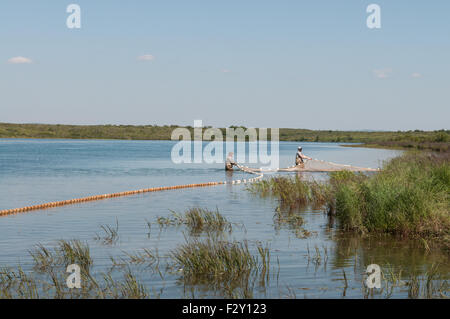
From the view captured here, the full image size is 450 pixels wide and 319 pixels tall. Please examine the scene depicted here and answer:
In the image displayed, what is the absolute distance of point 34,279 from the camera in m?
10.4

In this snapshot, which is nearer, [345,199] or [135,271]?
[135,271]

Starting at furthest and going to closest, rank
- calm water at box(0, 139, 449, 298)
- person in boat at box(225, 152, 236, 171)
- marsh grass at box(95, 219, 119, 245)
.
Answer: person in boat at box(225, 152, 236, 171), marsh grass at box(95, 219, 119, 245), calm water at box(0, 139, 449, 298)

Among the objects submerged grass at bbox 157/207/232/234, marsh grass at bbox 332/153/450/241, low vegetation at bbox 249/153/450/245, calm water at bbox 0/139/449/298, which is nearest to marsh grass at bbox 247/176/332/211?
calm water at bbox 0/139/449/298

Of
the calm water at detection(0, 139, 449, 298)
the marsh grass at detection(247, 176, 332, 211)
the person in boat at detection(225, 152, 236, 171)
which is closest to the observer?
the calm water at detection(0, 139, 449, 298)

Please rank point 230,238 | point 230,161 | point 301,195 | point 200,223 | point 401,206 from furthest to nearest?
point 230,161 → point 301,195 → point 200,223 → point 230,238 → point 401,206

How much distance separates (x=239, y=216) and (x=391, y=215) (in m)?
5.95

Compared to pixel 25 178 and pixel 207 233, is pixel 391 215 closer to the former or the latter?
pixel 207 233

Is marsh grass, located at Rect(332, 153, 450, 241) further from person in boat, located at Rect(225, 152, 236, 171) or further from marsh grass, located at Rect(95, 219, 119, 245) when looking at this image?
person in boat, located at Rect(225, 152, 236, 171)

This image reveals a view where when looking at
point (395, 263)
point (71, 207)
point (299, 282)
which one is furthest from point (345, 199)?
point (71, 207)

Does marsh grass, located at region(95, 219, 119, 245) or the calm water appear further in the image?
marsh grass, located at region(95, 219, 119, 245)

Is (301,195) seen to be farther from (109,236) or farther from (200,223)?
(109,236)

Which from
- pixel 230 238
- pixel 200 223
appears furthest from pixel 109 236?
pixel 230 238

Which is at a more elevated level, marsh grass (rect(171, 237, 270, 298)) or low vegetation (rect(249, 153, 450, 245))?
low vegetation (rect(249, 153, 450, 245))

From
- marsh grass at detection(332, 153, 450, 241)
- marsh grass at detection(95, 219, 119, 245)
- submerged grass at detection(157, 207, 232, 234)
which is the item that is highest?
marsh grass at detection(332, 153, 450, 241)
